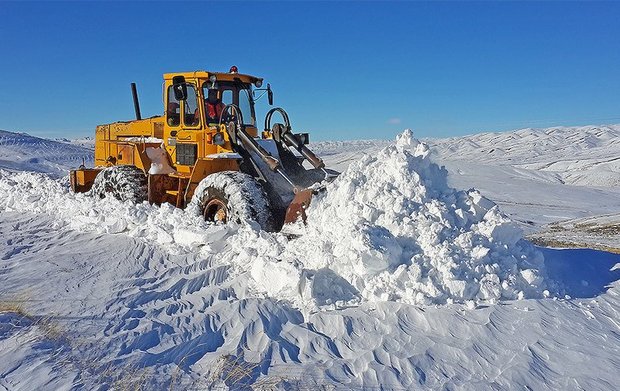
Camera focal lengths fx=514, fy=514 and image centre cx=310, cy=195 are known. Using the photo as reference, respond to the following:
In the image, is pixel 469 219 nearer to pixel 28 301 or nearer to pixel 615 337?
pixel 615 337

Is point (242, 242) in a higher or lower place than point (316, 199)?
lower

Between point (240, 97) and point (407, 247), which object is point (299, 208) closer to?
point (407, 247)

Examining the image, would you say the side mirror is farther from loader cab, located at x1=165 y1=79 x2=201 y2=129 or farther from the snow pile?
the snow pile

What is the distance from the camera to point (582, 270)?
6238mm

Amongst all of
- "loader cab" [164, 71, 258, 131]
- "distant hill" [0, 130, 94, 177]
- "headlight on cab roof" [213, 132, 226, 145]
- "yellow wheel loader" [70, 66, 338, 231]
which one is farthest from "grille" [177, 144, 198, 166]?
"distant hill" [0, 130, 94, 177]

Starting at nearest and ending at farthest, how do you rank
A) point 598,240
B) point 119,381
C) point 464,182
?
point 119,381
point 598,240
point 464,182

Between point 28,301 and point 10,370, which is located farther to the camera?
point 28,301

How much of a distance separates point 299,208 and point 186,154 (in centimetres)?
279

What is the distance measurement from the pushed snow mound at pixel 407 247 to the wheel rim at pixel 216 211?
1.43m

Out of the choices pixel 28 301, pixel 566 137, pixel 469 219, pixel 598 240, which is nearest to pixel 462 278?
pixel 469 219

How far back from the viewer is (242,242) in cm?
582

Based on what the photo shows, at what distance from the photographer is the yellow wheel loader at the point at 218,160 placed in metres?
6.85

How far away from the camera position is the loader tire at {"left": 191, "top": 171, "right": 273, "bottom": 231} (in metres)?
6.53

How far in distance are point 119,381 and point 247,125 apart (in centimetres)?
619
